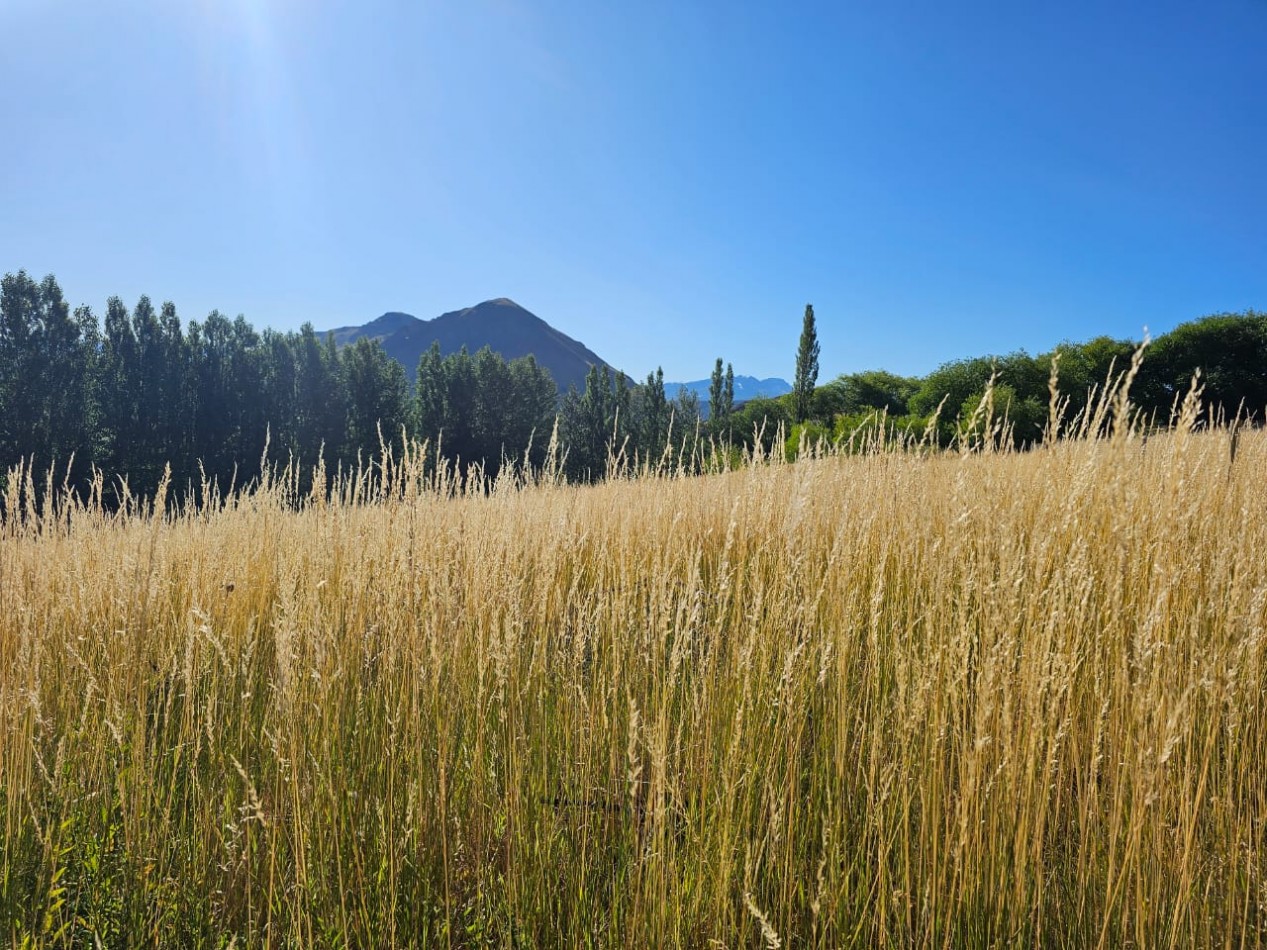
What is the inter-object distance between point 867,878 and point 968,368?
61.9ft

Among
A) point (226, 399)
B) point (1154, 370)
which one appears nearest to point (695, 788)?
point (1154, 370)

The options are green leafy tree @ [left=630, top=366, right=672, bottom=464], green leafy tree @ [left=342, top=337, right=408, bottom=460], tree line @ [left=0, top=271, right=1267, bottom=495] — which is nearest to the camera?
tree line @ [left=0, top=271, right=1267, bottom=495]

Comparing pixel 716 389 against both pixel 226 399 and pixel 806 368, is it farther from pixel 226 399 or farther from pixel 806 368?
pixel 226 399

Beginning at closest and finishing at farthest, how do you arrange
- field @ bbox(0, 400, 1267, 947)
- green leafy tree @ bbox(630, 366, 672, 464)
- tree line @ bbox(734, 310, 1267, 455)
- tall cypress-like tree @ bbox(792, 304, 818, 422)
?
field @ bbox(0, 400, 1267, 947) < tree line @ bbox(734, 310, 1267, 455) < tall cypress-like tree @ bbox(792, 304, 818, 422) < green leafy tree @ bbox(630, 366, 672, 464)

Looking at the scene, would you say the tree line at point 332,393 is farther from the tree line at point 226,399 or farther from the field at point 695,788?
the field at point 695,788

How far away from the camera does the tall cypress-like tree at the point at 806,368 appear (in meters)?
24.0

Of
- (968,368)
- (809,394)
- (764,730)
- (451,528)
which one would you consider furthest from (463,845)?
(809,394)

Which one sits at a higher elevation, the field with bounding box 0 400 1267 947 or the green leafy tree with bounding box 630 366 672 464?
the green leafy tree with bounding box 630 366 672 464

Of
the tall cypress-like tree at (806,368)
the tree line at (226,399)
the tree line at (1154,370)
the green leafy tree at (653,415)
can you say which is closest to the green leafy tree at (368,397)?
the tree line at (226,399)

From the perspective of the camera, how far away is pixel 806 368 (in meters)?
24.5

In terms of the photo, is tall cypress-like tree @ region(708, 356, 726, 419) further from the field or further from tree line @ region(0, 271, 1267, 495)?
the field

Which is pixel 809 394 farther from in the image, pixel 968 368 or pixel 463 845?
pixel 463 845

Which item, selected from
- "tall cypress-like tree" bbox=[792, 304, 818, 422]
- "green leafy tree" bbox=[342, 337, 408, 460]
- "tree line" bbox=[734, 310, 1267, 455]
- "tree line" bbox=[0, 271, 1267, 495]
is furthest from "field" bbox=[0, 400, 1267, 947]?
"green leafy tree" bbox=[342, 337, 408, 460]

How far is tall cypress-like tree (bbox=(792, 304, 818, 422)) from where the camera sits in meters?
24.0
